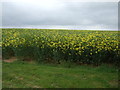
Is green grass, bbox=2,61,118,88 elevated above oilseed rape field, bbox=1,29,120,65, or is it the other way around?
oilseed rape field, bbox=1,29,120,65

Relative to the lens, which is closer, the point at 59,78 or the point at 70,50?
the point at 59,78

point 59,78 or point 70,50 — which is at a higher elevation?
point 70,50

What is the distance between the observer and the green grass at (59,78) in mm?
3875

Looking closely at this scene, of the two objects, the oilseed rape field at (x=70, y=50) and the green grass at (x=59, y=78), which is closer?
the green grass at (x=59, y=78)

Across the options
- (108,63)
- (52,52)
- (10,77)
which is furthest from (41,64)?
(108,63)

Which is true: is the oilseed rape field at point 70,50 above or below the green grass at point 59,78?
above

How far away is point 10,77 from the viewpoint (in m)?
4.43

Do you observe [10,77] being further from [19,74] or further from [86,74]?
[86,74]

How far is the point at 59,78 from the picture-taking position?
14.0ft

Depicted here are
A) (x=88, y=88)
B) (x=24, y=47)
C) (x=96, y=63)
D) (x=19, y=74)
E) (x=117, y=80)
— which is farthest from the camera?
(x=24, y=47)

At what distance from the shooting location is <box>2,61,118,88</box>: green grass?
12.7 feet

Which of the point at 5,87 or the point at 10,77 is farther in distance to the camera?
the point at 10,77

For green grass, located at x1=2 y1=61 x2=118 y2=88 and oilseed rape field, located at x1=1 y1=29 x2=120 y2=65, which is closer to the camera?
green grass, located at x1=2 y1=61 x2=118 y2=88

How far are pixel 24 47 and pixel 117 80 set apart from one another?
407cm
